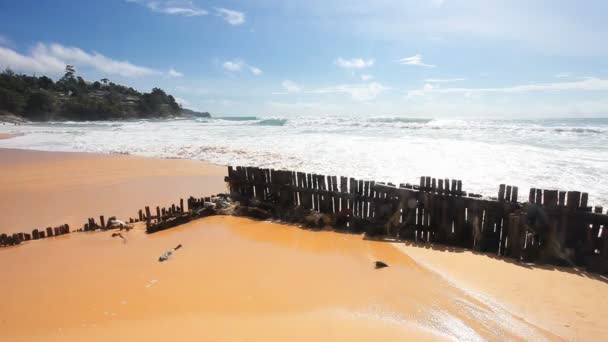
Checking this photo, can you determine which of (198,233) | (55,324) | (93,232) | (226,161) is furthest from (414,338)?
(226,161)

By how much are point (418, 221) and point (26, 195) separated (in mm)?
12268

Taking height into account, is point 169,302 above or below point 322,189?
below

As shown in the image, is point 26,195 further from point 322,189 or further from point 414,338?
point 414,338

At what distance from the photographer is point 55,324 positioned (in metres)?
3.73

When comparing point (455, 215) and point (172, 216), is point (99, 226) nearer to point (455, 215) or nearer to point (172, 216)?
point (172, 216)

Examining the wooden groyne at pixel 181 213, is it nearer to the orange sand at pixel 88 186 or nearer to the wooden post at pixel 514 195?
the orange sand at pixel 88 186

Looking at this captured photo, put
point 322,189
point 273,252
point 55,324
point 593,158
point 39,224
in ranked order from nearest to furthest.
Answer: point 55,324 < point 273,252 < point 322,189 < point 39,224 < point 593,158

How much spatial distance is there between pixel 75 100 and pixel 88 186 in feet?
272

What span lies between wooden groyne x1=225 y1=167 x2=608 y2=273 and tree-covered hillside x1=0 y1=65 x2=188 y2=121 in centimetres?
8321

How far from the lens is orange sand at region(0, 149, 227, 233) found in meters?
8.72

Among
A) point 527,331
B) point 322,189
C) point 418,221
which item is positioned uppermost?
point 322,189

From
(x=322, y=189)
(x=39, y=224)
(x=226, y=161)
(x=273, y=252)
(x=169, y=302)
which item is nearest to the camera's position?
(x=169, y=302)

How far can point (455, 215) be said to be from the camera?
6.07 meters

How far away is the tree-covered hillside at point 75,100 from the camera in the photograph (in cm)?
6881
